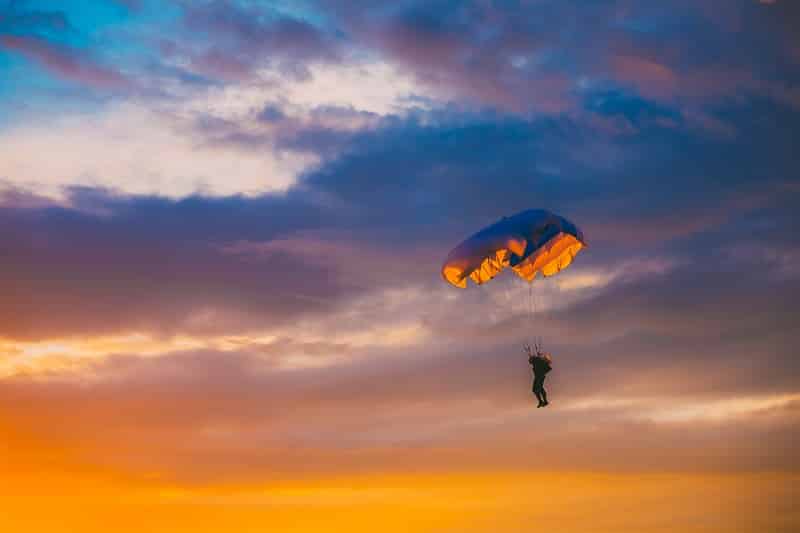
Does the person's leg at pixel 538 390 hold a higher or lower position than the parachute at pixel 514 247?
lower

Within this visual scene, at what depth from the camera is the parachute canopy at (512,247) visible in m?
66.2

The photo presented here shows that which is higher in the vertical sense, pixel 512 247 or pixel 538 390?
pixel 512 247

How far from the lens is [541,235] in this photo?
66.8 metres

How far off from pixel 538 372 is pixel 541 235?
6.68 meters

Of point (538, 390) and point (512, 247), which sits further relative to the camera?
point (538, 390)

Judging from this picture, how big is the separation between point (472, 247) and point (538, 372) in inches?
273

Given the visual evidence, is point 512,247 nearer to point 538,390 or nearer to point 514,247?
point 514,247

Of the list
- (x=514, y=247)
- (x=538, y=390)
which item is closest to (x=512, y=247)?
(x=514, y=247)

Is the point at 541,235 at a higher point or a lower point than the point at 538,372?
higher

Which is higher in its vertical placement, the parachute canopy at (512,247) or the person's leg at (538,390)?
the parachute canopy at (512,247)

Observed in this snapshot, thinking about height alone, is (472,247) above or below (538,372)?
above

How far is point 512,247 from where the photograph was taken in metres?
65.6

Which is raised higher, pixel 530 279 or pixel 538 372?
pixel 530 279

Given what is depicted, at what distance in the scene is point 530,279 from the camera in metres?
70.2
